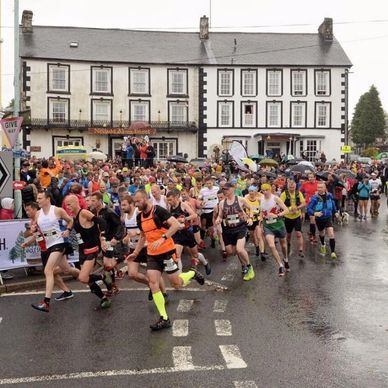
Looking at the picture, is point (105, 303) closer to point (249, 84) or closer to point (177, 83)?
point (177, 83)

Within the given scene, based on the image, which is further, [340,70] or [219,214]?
[340,70]

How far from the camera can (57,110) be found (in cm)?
4419

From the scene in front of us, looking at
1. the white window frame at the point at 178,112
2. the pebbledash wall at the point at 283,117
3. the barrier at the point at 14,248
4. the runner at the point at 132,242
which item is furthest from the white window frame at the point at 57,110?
the runner at the point at 132,242

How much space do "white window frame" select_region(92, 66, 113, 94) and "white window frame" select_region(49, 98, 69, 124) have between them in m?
2.53

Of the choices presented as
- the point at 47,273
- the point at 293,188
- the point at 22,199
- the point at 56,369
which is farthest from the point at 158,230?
the point at 22,199

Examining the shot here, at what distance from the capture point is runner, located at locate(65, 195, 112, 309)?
8359 mm

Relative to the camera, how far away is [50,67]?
43438mm

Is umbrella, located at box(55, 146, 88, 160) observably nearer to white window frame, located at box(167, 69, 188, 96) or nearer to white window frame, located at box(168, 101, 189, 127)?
white window frame, located at box(168, 101, 189, 127)

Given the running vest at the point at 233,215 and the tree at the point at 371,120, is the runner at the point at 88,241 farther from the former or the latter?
the tree at the point at 371,120

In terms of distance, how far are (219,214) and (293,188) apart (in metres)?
2.58

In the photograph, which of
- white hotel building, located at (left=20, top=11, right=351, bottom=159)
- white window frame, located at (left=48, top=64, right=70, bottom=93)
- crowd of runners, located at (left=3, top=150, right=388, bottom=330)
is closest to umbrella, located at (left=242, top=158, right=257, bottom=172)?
crowd of runners, located at (left=3, top=150, right=388, bottom=330)

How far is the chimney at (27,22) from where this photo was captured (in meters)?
44.6

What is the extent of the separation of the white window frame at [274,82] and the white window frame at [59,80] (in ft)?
53.8

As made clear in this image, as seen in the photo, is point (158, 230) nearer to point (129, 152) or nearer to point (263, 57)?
A: point (129, 152)
